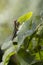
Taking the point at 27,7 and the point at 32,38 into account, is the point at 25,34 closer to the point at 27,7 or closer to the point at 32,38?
the point at 32,38

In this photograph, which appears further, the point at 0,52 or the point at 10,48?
the point at 0,52

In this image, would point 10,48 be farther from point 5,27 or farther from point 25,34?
point 5,27

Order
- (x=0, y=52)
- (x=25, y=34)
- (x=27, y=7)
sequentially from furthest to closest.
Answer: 1. (x=27, y=7)
2. (x=0, y=52)
3. (x=25, y=34)

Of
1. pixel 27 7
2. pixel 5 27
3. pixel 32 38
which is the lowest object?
pixel 5 27

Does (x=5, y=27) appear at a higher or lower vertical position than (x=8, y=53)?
lower

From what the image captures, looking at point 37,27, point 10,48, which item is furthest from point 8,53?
point 37,27

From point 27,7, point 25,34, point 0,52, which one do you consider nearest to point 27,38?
point 25,34

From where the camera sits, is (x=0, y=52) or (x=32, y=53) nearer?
(x=32, y=53)

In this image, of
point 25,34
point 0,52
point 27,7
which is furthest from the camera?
point 27,7

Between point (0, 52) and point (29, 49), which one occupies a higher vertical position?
point (29, 49)
